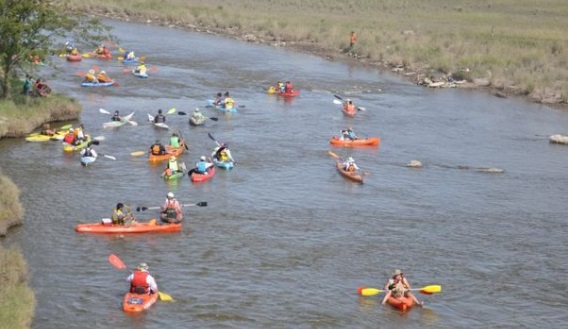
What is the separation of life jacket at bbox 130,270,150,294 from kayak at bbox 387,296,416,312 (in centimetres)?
643

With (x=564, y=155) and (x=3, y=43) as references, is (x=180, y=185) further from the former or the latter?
(x=564, y=155)

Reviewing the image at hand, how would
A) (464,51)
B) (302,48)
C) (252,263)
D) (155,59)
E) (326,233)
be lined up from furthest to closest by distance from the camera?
(302,48)
(464,51)
(155,59)
(326,233)
(252,263)

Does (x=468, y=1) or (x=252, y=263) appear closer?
(x=252, y=263)

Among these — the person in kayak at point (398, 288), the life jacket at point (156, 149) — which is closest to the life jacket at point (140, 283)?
the person in kayak at point (398, 288)

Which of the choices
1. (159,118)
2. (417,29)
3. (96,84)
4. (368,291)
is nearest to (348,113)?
(159,118)

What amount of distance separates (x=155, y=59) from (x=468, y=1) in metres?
49.9

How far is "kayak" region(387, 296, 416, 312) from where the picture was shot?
23.2 meters

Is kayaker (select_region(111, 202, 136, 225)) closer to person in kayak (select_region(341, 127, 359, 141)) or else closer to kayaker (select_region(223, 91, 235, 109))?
person in kayak (select_region(341, 127, 359, 141))

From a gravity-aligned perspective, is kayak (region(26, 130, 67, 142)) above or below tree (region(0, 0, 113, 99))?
below

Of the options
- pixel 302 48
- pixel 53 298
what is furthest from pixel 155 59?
pixel 53 298

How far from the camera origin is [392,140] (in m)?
42.2

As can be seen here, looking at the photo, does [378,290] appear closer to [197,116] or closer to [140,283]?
[140,283]

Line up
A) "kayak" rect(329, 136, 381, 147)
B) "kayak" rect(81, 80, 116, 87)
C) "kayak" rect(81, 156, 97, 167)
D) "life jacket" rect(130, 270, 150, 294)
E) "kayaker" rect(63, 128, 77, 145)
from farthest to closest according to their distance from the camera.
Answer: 1. "kayak" rect(81, 80, 116, 87)
2. "kayak" rect(329, 136, 381, 147)
3. "kayaker" rect(63, 128, 77, 145)
4. "kayak" rect(81, 156, 97, 167)
5. "life jacket" rect(130, 270, 150, 294)

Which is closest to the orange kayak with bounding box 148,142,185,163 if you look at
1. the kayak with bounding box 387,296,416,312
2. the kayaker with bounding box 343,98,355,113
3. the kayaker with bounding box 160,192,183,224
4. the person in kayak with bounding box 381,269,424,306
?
the kayaker with bounding box 160,192,183,224
